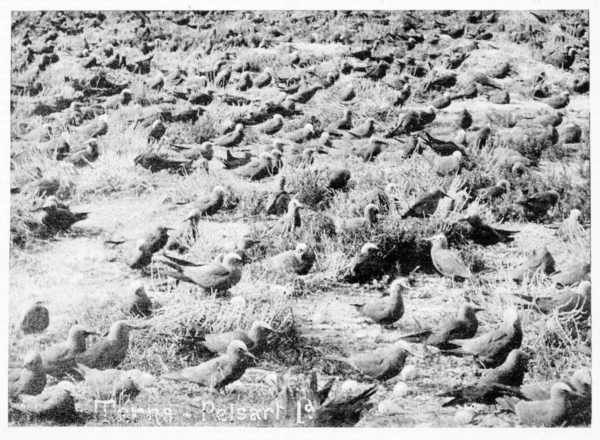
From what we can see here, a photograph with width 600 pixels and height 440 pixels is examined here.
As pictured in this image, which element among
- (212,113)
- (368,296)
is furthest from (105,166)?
(368,296)

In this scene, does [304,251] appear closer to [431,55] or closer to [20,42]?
[431,55]

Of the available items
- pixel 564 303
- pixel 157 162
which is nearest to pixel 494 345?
pixel 564 303

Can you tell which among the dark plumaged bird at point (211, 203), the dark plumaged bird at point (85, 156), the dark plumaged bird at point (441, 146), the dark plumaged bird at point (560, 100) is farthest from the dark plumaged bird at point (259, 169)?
the dark plumaged bird at point (560, 100)

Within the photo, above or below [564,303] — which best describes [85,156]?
above

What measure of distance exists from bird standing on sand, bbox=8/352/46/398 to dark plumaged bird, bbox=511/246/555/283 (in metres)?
3.48

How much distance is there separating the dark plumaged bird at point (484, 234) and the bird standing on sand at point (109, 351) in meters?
2.71

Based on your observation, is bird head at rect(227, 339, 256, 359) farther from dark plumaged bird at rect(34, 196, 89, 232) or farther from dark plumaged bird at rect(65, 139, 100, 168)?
dark plumaged bird at rect(65, 139, 100, 168)

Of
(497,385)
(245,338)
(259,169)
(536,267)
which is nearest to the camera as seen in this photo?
(497,385)

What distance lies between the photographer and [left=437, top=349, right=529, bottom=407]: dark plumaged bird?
4574 millimetres

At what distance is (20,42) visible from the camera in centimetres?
597

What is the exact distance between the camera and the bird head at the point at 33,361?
4797 millimetres

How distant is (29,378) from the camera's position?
15.8ft

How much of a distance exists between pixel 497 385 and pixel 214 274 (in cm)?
210

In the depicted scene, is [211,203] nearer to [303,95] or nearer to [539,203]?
[303,95]
